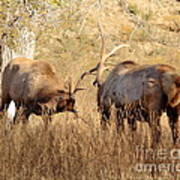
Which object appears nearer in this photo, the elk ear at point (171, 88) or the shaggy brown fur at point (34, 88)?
the elk ear at point (171, 88)

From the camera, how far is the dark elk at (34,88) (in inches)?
366

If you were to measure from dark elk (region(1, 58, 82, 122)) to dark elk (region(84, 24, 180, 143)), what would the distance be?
1.31 m

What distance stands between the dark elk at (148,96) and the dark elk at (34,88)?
4.29 feet

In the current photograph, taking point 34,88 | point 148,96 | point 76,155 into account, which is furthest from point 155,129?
point 34,88

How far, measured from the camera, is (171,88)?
22.6 ft

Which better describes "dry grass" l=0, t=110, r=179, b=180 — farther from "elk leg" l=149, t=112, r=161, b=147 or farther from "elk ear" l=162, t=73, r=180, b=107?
"elk ear" l=162, t=73, r=180, b=107

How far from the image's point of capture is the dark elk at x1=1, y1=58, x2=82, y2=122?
9.30m

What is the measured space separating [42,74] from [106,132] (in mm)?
3869

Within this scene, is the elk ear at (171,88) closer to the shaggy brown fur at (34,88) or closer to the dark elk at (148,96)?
the dark elk at (148,96)

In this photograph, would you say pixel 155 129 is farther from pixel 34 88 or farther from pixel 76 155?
pixel 34 88

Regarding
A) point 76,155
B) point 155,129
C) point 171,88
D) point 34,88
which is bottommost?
point 76,155

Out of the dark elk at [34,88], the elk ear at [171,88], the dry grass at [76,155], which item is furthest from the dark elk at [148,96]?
the dark elk at [34,88]

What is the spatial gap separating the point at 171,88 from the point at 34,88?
3.62 meters

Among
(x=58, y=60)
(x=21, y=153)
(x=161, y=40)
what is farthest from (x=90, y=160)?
(x=161, y=40)
